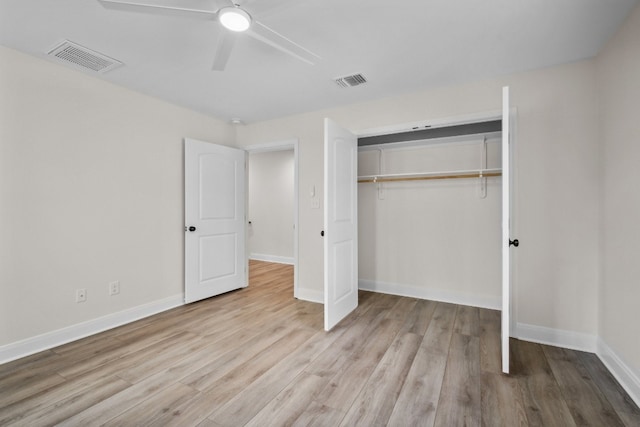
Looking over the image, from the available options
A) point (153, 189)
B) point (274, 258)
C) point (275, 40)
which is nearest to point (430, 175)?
point (275, 40)

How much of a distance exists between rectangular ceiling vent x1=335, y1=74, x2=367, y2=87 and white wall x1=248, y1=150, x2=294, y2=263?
11.2 ft

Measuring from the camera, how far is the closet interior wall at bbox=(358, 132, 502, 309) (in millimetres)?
3434

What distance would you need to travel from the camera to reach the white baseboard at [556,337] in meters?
2.37

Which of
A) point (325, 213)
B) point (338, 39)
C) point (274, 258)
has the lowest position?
point (274, 258)

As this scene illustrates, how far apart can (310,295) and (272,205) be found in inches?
125

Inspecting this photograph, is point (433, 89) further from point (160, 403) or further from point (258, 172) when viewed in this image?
point (258, 172)

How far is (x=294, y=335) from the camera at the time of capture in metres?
2.67

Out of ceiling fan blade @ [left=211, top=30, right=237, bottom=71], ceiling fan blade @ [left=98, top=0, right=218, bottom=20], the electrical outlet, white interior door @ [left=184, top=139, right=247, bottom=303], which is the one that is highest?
ceiling fan blade @ [left=98, top=0, right=218, bottom=20]

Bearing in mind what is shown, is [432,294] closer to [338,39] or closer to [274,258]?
[338,39]

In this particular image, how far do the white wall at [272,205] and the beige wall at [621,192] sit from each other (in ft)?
15.9

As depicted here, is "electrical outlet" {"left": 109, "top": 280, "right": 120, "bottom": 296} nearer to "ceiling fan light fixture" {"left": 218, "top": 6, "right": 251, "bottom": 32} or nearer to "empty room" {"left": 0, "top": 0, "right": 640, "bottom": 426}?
"empty room" {"left": 0, "top": 0, "right": 640, "bottom": 426}

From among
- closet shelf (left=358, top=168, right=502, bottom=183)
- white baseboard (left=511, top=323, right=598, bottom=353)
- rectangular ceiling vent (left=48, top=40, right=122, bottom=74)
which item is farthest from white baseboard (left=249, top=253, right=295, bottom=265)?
rectangular ceiling vent (left=48, top=40, right=122, bottom=74)

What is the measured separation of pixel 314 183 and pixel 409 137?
140cm

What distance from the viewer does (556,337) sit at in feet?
8.12
